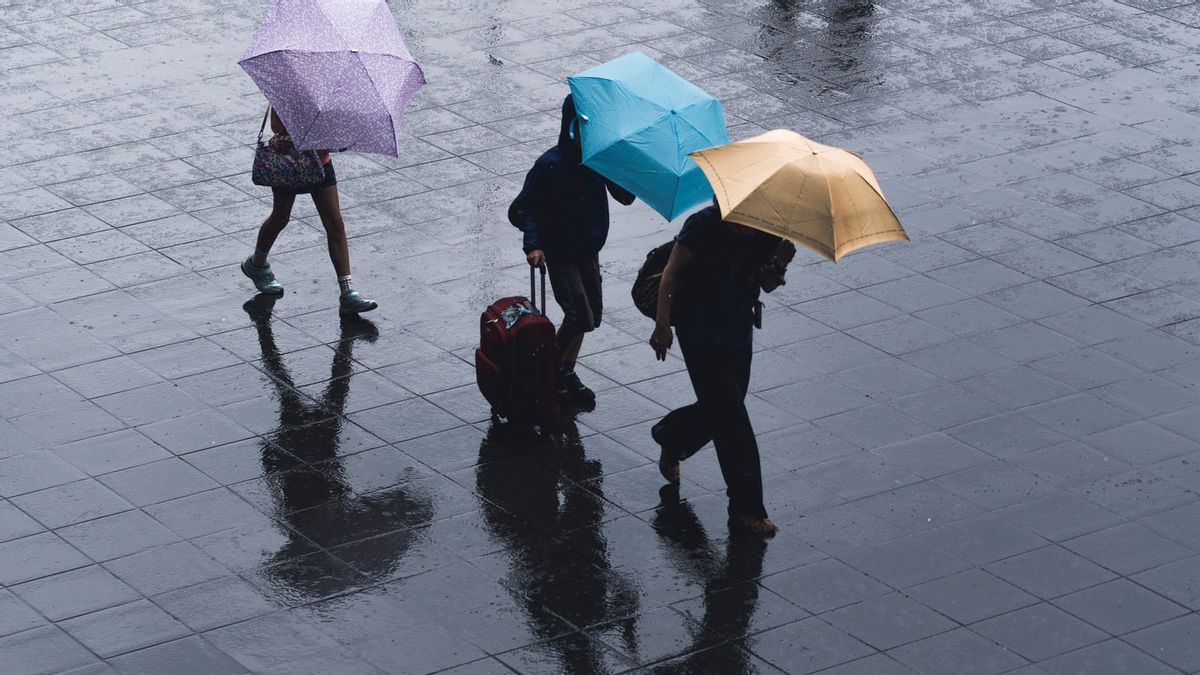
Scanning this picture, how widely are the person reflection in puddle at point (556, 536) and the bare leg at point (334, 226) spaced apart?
1792mm

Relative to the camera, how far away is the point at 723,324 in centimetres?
835

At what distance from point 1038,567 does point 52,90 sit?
30.8 ft

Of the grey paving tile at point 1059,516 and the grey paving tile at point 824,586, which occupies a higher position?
the grey paving tile at point 824,586

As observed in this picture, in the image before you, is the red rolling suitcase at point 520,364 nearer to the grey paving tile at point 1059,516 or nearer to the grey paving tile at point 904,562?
the grey paving tile at point 904,562

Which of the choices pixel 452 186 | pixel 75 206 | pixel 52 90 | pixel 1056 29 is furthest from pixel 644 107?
pixel 1056 29

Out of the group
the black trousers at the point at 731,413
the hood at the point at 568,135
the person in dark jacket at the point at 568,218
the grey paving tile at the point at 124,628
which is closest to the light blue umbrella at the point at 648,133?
the hood at the point at 568,135

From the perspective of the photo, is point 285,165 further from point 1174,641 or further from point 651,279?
point 1174,641

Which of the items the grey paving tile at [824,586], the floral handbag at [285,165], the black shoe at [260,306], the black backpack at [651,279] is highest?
the black backpack at [651,279]

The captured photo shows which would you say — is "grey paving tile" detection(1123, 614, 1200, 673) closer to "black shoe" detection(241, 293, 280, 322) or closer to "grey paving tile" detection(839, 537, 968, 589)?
"grey paving tile" detection(839, 537, 968, 589)

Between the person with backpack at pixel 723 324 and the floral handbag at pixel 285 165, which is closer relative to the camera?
the person with backpack at pixel 723 324

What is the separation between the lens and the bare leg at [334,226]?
10.7m

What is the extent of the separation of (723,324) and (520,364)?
1419 millimetres

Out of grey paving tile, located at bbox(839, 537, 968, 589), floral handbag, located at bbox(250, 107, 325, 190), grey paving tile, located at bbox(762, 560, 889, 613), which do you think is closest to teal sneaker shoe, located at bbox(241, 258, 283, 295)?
floral handbag, located at bbox(250, 107, 325, 190)

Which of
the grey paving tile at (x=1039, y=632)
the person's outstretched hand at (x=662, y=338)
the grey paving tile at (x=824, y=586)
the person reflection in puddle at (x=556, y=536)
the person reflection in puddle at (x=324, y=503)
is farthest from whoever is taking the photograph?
the person's outstretched hand at (x=662, y=338)
